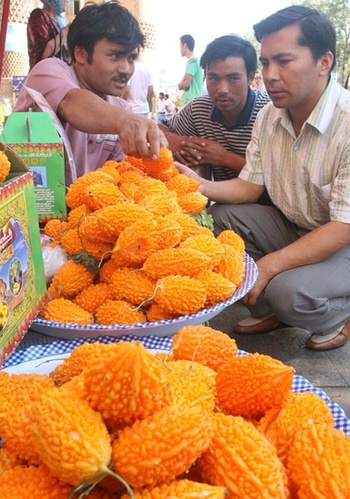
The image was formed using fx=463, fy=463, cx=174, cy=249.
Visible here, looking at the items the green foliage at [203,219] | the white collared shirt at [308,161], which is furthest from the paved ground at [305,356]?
the green foliage at [203,219]

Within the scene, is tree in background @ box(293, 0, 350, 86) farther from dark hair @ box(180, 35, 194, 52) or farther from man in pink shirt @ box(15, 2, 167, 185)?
man in pink shirt @ box(15, 2, 167, 185)

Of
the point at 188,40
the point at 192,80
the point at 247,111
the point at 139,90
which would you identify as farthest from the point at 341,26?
the point at 247,111

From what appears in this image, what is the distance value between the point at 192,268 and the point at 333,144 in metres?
1.66

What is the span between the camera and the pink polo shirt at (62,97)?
2.50 metres

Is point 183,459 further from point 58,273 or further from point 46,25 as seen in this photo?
point 46,25

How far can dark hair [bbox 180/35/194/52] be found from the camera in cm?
1030

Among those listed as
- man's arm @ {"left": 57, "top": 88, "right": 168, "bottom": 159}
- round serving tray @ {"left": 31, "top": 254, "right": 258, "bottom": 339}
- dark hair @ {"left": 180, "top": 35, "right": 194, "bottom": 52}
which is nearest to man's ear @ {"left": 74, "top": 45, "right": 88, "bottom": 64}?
man's arm @ {"left": 57, "top": 88, "right": 168, "bottom": 159}

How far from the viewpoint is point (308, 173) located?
9.46 ft

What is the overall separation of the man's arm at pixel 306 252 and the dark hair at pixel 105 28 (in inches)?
59.8

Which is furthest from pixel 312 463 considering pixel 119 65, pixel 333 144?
pixel 119 65

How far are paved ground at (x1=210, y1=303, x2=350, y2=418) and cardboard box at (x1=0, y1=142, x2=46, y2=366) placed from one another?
1861 mm

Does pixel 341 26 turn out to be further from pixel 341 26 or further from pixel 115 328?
pixel 115 328

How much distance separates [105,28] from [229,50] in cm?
111

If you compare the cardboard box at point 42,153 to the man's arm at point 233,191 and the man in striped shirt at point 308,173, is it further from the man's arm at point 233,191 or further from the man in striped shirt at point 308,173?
the man's arm at point 233,191
